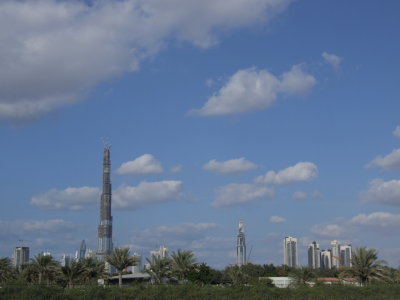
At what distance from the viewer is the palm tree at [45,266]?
63.6 metres

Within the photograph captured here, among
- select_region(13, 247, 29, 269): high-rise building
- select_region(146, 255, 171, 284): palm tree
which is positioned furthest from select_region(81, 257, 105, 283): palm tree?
select_region(13, 247, 29, 269): high-rise building

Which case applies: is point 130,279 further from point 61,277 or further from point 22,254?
point 22,254

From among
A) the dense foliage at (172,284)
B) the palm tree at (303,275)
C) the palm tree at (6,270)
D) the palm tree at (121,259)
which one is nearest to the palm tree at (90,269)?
the dense foliage at (172,284)

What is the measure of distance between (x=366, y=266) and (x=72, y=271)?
112 ft

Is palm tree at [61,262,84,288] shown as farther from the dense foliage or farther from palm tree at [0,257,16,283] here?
palm tree at [0,257,16,283]

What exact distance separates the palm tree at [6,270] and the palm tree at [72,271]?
12425 mm

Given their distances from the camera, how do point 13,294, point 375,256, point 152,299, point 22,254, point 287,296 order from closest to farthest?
point 13,294
point 152,299
point 287,296
point 375,256
point 22,254

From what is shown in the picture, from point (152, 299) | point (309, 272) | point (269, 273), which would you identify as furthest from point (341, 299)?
point (269, 273)

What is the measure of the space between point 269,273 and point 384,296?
189 feet

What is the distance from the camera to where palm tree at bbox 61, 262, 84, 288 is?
6253 centimetres

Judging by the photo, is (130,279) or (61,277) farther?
(130,279)

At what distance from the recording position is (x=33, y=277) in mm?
66812

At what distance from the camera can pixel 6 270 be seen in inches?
2837

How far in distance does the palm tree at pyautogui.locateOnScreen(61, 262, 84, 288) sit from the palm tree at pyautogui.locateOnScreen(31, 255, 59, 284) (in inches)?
53.0
